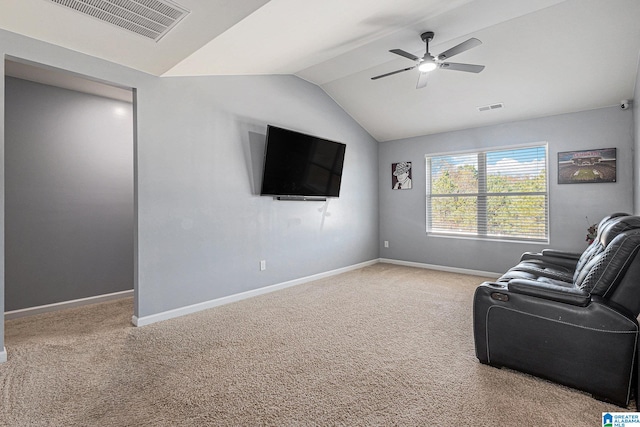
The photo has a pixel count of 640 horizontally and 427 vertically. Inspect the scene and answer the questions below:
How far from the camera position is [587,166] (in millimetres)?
4328

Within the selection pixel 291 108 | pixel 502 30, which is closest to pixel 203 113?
pixel 291 108

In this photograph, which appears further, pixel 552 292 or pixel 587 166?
pixel 587 166

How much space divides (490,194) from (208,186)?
4369 millimetres

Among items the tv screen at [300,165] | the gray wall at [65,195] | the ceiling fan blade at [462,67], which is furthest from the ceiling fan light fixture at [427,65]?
the gray wall at [65,195]

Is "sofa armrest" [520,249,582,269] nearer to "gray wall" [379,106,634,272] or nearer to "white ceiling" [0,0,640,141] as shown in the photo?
"gray wall" [379,106,634,272]

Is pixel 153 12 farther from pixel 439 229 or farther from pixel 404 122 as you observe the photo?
pixel 439 229

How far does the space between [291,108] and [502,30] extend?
8.70 feet

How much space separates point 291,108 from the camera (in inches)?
180

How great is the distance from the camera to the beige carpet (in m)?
1.75

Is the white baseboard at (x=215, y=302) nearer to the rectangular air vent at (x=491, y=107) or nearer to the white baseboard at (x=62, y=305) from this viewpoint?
the white baseboard at (x=62, y=305)

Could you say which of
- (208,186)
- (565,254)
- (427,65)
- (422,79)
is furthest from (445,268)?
(208,186)

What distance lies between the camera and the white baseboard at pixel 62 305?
3.37m

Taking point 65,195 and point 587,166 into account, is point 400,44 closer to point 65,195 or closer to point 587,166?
point 587,166

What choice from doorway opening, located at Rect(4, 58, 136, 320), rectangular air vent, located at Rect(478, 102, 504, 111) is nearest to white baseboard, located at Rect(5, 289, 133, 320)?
doorway opening, located at Rect(4, 58, 136, 320)
